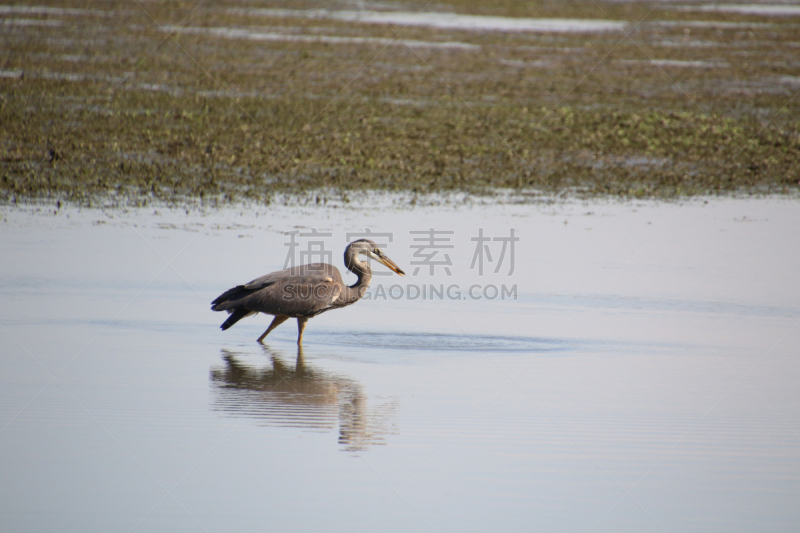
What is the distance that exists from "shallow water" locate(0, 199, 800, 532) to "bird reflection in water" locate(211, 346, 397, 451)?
0.02 meters

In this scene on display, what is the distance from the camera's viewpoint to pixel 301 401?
6.88 meters

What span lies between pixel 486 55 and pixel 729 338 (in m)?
17.5

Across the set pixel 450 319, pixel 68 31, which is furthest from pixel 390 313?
pixel 68 31

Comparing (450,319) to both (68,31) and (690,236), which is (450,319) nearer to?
(690,236)

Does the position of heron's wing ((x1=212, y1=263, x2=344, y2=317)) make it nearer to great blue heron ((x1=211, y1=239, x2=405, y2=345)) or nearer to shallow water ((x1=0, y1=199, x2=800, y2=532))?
great blue heron ((x1=211, y1=239, x2=405, y2=345))

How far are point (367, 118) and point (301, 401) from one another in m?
11.5

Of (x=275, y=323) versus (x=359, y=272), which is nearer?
(x=275, y=323)

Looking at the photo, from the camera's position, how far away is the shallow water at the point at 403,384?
527 centimetres

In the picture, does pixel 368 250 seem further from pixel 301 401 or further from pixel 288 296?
pixel 301 401

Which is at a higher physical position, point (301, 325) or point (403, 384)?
point (301, 325)

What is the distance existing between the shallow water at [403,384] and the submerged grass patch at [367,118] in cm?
229

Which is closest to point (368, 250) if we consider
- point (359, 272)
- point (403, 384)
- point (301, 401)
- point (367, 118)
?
point (359, 272)

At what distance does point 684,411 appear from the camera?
22.6 feet

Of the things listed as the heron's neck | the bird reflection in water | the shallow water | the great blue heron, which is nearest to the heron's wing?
the great blue heron
